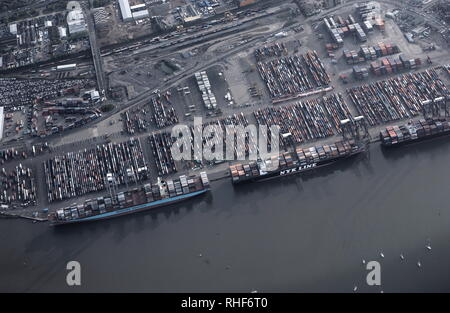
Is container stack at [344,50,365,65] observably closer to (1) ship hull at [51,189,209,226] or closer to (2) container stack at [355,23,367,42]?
(2) container stack at [355,23,367,42]

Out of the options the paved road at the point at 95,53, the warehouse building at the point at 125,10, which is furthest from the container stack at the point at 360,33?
the paved road at the point at 95,53

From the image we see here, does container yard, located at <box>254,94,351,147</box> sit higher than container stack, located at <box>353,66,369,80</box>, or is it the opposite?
container stack, located at <box>353,66,369,80</box>

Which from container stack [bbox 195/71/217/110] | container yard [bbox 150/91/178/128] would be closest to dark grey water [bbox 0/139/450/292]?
container yard [bbox 150/91/178/128]

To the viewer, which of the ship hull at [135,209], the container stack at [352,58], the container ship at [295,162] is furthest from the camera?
the container stack at [352,58]

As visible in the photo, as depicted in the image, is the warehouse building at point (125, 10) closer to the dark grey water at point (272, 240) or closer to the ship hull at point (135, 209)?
the ship hull at point (135, 209)

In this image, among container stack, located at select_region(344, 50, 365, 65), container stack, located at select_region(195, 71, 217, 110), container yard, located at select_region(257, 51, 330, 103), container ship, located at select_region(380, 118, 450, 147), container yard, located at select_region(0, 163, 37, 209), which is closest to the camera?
container yard, located at select_region(0, 163, 37, 209)

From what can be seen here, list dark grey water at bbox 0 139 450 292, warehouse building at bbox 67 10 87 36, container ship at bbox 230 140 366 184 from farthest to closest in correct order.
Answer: warehouse building at bbox 67 10 87 36 < container ship at bbox 230 140 366 184 < dark grey water at bbox 0 139 450 292

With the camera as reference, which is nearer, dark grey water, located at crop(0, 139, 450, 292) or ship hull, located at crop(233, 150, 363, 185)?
dark grey water, located at crop(0, 139, 450, 292)
